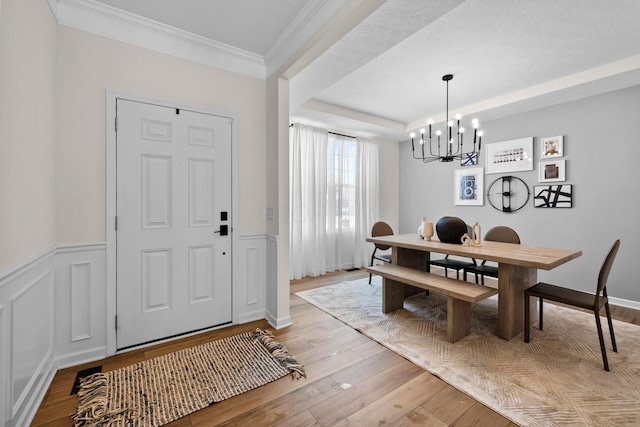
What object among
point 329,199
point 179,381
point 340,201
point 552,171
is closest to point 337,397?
point 179,381

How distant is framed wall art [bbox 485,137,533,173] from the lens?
398cm

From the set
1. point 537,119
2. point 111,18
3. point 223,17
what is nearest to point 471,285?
point 537,119

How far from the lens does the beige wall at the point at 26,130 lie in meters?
1.33

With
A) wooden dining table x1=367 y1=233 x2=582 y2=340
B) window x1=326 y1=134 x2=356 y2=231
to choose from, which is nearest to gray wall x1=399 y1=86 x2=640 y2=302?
wooden dining table x1=367 y1=233 x2=582 y2=340

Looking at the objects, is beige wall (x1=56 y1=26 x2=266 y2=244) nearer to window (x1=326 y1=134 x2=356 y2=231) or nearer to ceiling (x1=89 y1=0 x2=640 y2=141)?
ceiling (x1=89 y1=0 x2=640 y2=141)

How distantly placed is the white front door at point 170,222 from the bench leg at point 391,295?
1616 mm

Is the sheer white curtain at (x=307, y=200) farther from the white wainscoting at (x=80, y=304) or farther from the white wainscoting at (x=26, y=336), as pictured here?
the white wainscoting at (x=26, y=336)

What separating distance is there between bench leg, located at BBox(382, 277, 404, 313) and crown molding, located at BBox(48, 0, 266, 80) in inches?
101

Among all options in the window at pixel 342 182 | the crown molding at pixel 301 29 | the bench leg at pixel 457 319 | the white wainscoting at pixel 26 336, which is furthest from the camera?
the window at pixel 342 182

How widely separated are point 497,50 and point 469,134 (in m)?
2.13

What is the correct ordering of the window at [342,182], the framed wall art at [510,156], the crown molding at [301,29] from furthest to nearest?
1. the window at [342,182]
2. the framed wall art at [510,156]
3. the crown molding at [301,29]

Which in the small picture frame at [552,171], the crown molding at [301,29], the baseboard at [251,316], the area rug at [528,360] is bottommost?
the area rug at [528,360]

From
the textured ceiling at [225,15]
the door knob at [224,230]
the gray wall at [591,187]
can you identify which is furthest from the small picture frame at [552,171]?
the door knob at [224,230]

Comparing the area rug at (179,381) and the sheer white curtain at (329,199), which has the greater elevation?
the sheer white curtain at (329,199)
